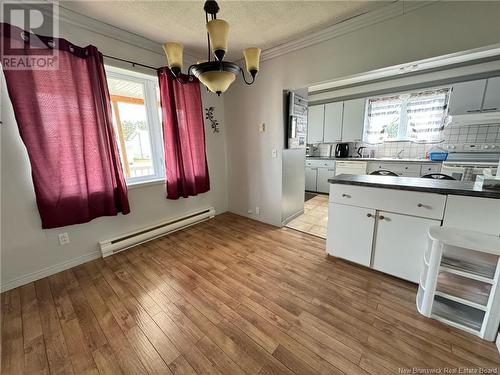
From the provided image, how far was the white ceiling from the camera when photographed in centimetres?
172

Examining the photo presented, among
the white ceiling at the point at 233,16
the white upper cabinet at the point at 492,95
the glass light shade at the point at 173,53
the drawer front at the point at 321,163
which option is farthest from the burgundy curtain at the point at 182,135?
the white upper cabinet at the point at 492,95

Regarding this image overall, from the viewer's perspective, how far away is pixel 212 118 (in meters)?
3.26

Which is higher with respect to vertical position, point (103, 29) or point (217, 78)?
point (103, 29)

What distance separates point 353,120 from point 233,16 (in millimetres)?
3585

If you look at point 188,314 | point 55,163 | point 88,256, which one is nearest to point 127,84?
point 55,163

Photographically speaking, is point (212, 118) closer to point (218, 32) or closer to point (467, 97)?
point (218, 32)

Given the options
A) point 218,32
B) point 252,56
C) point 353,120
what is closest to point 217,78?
point 218,32

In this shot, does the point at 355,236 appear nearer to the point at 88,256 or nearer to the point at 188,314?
the point at 188,314

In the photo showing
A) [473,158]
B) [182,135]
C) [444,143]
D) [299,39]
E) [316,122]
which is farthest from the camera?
[316,122]

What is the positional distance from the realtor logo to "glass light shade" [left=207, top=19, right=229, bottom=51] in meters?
1.71

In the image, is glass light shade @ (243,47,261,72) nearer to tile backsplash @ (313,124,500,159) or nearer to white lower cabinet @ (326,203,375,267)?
white lower cabinet @ (326,203,375,267)

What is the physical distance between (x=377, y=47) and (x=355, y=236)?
6.17 feet

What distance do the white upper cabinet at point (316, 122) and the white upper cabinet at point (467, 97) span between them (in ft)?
7.45

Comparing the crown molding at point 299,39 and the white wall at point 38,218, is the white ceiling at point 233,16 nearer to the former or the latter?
the crown molding at point 299,39
